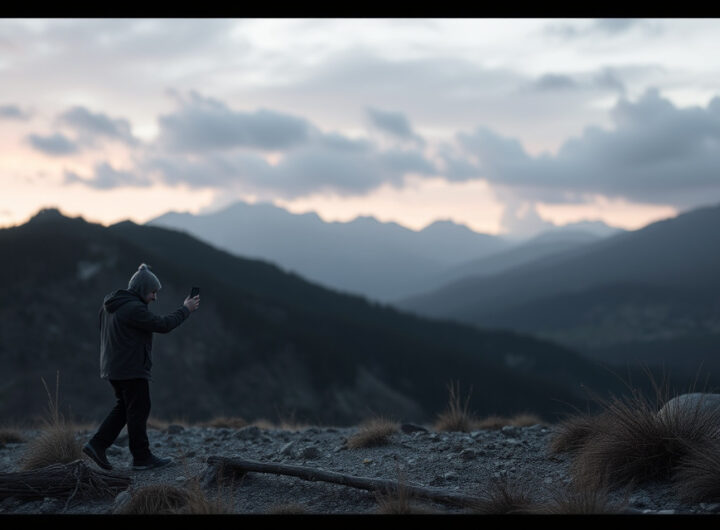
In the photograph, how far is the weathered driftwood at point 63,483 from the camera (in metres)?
6.80

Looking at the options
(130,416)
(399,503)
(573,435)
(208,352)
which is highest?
(130,416)

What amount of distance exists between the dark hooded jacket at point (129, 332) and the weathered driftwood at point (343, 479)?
4.72 feet

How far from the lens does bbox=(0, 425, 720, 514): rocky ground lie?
6.10 meters

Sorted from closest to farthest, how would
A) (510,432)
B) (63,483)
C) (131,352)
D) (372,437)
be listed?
(63,483) → (131,352) → (372,437) → (510,432)

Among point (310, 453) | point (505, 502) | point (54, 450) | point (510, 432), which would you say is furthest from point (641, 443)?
point (54, 450)

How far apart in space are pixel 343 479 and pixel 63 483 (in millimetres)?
2923

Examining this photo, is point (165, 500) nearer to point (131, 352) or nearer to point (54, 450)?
point (131, 352)

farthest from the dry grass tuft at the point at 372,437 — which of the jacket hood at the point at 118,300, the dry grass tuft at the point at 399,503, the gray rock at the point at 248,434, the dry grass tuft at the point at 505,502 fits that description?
the jacket hood at the point at 118,300

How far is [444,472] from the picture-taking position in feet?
23.7

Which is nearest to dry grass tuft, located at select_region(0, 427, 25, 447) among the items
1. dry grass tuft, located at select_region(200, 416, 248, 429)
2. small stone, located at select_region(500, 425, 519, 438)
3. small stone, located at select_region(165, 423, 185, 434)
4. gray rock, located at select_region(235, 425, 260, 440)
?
small stone, located at select_region(165, 423, 185, 434)

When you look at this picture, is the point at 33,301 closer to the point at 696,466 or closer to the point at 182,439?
the point at 182,439

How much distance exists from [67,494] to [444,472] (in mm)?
3894

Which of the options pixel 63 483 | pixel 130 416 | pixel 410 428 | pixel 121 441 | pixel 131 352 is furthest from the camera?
pixel 121 441

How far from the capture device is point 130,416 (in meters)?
7.64
